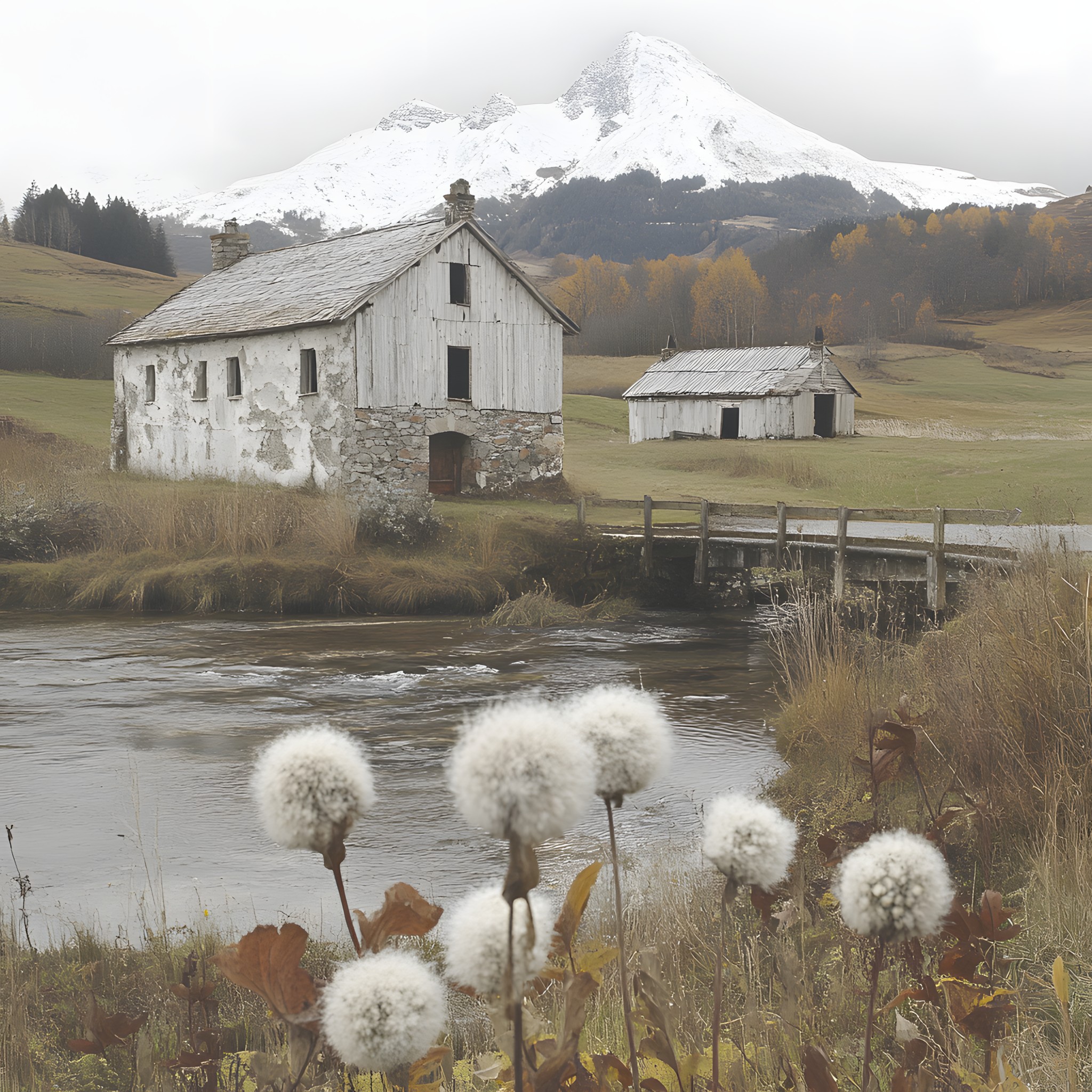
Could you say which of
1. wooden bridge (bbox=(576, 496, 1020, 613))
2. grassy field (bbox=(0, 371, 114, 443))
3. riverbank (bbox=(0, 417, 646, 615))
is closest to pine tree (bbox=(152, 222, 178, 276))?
grassy field (bbox=(0, 371, 114, 443))

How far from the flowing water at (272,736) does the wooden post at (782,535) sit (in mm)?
1234

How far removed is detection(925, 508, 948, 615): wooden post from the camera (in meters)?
16.8

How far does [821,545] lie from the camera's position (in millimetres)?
19375

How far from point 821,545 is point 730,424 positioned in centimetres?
3078

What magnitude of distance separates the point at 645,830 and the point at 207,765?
4.65 meters

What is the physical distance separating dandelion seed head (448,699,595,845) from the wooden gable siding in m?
26.2

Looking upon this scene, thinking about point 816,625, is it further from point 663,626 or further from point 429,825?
point 663,626

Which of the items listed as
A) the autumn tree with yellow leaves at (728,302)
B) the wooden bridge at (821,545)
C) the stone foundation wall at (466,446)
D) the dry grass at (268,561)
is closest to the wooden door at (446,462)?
the stone foundation wall at (466,446)

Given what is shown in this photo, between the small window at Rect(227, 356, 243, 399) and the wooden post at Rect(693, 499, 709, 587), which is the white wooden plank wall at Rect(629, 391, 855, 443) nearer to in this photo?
the small window at Rect(227, 356, 243, 399)

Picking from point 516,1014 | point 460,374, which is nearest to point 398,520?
point 460,374

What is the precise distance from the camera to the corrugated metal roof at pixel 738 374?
4809 centimetres

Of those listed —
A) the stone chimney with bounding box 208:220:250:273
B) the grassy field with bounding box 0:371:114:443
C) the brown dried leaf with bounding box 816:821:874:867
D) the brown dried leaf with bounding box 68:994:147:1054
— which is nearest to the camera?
the brown dried leaf with bounding box 68:994:147:1054

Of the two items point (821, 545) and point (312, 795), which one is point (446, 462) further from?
point (312, 795)

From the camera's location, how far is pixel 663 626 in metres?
19.8
